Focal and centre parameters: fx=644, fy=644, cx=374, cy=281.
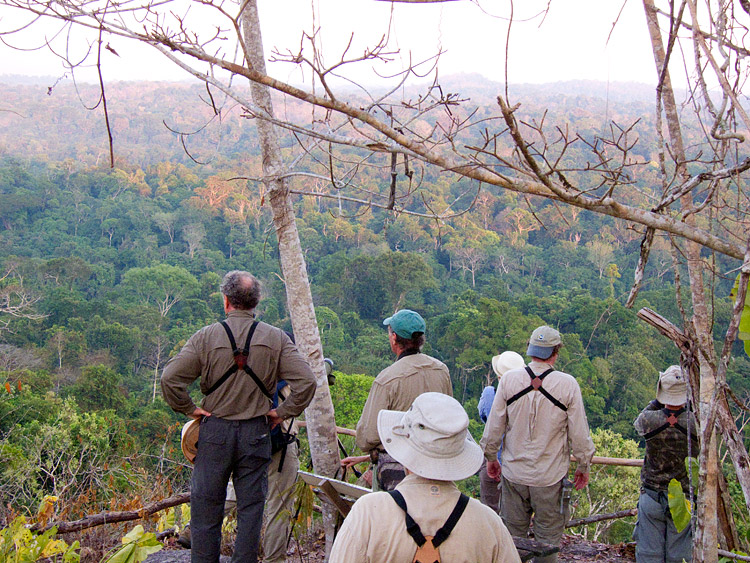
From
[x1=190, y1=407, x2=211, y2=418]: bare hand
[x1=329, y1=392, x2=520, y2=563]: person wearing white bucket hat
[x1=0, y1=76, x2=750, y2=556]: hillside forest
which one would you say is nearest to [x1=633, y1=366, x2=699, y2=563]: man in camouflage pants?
[x1=329, y1=392, x2=520, y2=563]: person wearing white bucket hat

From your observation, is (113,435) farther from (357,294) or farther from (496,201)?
(496,201)

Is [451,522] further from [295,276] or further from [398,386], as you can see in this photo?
[295,276]

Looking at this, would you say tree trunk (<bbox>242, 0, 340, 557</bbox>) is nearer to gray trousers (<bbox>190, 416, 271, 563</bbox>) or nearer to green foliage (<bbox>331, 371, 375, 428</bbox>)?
gray trousers (<bbox>190, 416, 271, 563</bbox>)

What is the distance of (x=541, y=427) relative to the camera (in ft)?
7.74

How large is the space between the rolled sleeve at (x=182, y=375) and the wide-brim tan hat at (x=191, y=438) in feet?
0.17

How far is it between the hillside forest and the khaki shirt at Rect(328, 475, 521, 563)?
7.08 m

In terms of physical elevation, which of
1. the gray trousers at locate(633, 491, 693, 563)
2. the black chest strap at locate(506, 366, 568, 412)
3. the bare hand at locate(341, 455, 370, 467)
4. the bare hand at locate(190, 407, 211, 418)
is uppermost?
the black chest strap at locate(506, 366, 568, 412)

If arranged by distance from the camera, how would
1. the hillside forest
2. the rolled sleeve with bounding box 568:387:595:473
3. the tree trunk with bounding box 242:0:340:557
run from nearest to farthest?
the rolled sleeve with bounding box 568:387:595:473, the tree trunk with bounding box 242:0:340:557, the hillside forest

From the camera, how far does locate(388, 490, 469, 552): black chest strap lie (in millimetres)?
1180

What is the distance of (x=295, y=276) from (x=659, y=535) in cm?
178

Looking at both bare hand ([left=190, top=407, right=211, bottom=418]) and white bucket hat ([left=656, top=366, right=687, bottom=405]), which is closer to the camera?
bare hand ([left=190, top=407, right=211, bottom=418])

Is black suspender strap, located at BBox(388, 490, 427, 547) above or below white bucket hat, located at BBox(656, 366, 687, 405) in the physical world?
above

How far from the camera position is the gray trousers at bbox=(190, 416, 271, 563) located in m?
2.10

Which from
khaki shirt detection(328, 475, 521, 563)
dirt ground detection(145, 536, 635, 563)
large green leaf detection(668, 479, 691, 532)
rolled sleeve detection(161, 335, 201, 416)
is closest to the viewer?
khaki shirt detection(328, 475, 521, 563)
